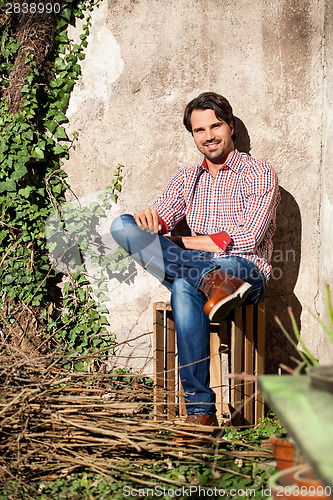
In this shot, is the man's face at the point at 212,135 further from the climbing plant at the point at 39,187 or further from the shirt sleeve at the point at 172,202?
the climbing plant at the point at 39,187

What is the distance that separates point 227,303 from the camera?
299 centimetres

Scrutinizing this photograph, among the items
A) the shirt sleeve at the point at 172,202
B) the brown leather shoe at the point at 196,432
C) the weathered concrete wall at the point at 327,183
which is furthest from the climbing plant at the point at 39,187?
the weathered concrete wall at the point at 327,183

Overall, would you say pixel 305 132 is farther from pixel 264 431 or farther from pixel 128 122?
pixel 264 431

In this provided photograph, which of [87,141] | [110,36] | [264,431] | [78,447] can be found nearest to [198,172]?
[87,141]

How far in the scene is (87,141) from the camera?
14.5 feet

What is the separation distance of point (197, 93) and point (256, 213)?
1.21 meters

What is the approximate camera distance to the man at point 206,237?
10.3 feet

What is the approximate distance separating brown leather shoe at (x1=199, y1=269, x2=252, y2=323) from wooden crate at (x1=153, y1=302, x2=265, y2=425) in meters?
0.37

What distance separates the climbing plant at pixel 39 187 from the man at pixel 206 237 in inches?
31.5

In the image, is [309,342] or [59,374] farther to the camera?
[309,342]

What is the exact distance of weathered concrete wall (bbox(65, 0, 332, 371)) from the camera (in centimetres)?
396

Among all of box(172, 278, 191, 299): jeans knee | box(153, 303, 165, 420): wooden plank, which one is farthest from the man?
box(153, 303, 165, 420): wooden plank

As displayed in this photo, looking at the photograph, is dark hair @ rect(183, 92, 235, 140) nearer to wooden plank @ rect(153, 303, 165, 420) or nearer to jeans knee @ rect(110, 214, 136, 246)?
jeans knee @ rect(110, 214, 136, 246)

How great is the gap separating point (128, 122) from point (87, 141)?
0.37 m
